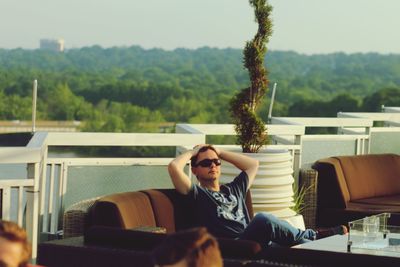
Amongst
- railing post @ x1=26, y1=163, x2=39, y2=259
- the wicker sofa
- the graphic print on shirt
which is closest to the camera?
the wicker sofa

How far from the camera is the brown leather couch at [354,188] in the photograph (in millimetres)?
8352

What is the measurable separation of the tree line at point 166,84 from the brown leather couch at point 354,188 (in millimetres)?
52374

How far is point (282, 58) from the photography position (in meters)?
96.4

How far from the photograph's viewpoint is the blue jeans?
5.43 meters

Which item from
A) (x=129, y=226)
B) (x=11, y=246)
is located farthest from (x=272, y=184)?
(x=11, y=246)

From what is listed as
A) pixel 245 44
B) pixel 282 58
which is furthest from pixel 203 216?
pixel 282 58

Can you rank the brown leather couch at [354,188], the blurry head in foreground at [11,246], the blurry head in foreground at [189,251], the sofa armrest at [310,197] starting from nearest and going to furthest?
1. the blurry head in foreground at [189,251]
2. the blurry head in foreground at [11,246]
3. the brown leather couch at [354,188]
4. the sofa armrest at [310,197]

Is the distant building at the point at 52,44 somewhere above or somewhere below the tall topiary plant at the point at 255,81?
above

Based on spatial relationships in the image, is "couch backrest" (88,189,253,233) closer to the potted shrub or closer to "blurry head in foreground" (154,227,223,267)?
the potted shrub

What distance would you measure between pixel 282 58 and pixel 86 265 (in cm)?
9264

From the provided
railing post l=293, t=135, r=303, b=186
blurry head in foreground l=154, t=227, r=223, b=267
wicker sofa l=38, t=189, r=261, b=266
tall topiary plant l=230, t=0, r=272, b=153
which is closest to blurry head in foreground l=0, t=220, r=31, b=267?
blurry head in foreground l=154, t=227, r=223, b=267

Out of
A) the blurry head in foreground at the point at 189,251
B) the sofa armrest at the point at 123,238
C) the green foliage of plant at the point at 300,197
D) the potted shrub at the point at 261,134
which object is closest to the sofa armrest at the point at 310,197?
the green foliage of plant at the point at 300,197

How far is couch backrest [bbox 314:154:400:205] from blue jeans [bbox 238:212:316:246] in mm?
2919

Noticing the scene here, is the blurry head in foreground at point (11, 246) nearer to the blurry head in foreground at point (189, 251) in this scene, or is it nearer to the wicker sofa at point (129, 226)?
the blurry head in foreground at point (189, 251)
